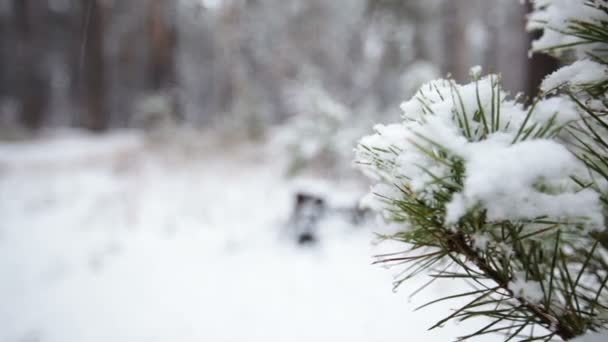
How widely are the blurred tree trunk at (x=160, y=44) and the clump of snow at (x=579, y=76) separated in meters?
8.82

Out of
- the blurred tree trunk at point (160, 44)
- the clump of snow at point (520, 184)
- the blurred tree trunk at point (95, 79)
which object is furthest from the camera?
the blurred tree trunk at point (95, 79)

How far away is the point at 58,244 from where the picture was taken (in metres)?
3.56

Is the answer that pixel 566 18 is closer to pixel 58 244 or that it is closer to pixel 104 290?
pixel 104 290

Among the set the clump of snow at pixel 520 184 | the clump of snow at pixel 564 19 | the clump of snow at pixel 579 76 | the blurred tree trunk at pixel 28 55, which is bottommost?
the clump of snow at pixel 520 184

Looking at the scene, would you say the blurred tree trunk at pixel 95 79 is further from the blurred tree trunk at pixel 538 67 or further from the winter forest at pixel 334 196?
the blurred tree trunk at pixel 538 67

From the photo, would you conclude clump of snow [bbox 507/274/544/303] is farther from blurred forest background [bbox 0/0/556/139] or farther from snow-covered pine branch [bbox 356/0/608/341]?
blurred forest background [bbox 0/0/556/139]

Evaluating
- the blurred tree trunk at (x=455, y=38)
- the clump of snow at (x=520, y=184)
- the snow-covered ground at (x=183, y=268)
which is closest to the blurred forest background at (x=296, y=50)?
the blurred tree trunk at (x=455, y=38)

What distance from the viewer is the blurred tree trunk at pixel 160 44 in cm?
839

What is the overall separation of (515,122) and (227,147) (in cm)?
676

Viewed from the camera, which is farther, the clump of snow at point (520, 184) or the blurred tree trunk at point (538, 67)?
the blurred tree trunk at point (538, 67)

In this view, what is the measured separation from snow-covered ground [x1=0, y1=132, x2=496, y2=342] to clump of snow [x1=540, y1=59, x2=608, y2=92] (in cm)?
53

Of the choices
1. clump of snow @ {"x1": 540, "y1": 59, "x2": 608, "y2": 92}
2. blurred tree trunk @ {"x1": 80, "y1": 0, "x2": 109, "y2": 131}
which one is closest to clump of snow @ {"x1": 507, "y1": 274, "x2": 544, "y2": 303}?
clump of snow @ {"x1": 540, "y1": 59, "x2": 608, "y2": 92}

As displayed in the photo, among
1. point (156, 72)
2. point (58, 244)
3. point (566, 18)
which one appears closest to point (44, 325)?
point (58, 244)

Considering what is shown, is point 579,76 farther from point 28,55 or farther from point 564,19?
point 28,55
